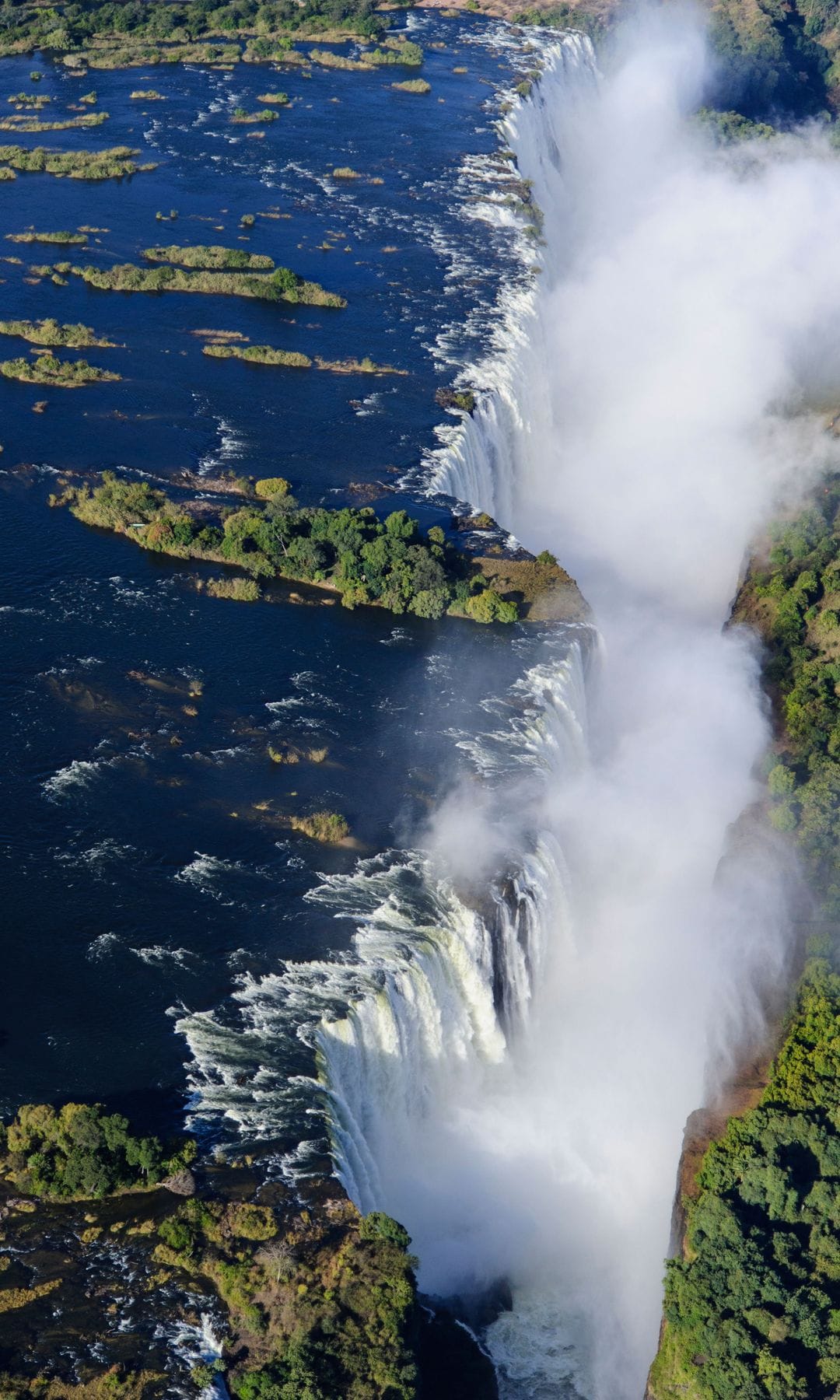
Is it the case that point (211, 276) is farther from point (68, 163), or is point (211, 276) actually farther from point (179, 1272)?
point (179, 1272)

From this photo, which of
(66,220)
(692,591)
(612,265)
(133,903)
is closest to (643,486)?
(692,591)

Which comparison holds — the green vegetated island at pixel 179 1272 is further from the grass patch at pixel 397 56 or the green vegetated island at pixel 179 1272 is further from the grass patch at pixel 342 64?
the grass patch at pixel 397 56

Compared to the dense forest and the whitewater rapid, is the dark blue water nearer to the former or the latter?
the whitewater rapid

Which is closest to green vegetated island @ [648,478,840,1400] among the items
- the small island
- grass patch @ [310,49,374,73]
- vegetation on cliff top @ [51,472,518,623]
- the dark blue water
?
the dark blue water

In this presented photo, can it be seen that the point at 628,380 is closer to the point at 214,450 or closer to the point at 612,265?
the point at 612,265

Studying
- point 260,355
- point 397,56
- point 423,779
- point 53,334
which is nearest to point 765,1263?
point 423,779

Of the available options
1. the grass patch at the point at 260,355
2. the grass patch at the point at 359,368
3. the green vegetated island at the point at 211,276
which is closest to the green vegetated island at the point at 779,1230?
the grass patch at the point at 359,368
